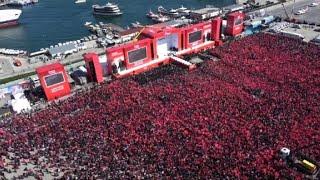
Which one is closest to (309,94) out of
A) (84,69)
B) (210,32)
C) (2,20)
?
(210,32)

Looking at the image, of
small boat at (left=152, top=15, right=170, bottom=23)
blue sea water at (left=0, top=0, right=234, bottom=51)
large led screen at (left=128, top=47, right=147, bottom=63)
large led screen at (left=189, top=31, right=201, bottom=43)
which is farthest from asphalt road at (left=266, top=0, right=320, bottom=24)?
large led screen at (left=128, top=47, right=147, bottom=63)

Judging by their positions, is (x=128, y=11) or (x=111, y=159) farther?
(x=128, y=11)

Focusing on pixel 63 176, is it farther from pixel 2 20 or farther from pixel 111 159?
pixel 2 20

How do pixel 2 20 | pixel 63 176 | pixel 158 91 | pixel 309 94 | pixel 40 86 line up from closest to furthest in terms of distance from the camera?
1. pixel 63 176
2. pixel 309 94
3. pixel 158 91
4. pixel 40 86
5. pixel 2 20

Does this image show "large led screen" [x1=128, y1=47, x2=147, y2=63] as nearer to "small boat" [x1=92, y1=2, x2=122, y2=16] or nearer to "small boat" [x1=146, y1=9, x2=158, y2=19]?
"small boat" [x1=146, y1=9, x2=158, y2=19]

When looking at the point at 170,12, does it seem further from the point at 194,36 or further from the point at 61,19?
the point at 194,36
